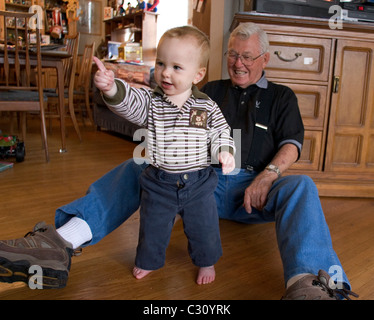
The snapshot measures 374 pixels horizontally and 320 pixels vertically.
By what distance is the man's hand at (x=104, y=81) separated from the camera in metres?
0.83

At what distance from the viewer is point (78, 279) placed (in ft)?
3.28

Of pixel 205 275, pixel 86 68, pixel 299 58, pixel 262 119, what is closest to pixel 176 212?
pixel 205 275

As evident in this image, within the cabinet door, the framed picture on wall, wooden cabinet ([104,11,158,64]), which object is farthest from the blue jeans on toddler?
the framed picture on wall

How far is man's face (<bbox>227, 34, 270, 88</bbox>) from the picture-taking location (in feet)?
4.24

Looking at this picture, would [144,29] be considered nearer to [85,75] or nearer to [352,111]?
[85,75]

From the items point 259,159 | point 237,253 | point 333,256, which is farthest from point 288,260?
point 259,159

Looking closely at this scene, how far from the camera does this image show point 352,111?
73.2 inches

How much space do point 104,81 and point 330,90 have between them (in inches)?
52.9

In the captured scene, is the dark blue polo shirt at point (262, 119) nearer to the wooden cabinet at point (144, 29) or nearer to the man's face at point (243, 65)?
the man's face at point (243, 65)

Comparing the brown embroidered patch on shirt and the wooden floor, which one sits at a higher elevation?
the brown embroidered patch on shirt

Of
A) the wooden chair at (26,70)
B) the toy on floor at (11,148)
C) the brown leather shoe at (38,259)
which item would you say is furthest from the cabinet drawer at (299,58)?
the toy on floor at (11,148)

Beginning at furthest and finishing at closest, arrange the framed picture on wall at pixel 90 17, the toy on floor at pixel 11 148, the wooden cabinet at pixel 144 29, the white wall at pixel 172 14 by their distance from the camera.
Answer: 1. the framed picture on wall at pixel 90 17
2. the wooden cabinet at pixel 144 29
3. the white wall at pixel 172 14
4. the toy on floor at pixel 11 148

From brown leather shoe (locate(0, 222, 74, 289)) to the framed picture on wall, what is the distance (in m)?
5.76

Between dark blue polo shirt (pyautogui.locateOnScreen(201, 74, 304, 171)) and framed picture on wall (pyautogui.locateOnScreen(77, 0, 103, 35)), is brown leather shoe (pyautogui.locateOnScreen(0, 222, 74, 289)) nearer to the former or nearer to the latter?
dark blue polo shirt (pyautogui.locateOnScreen(201, 74, 304, 171))
